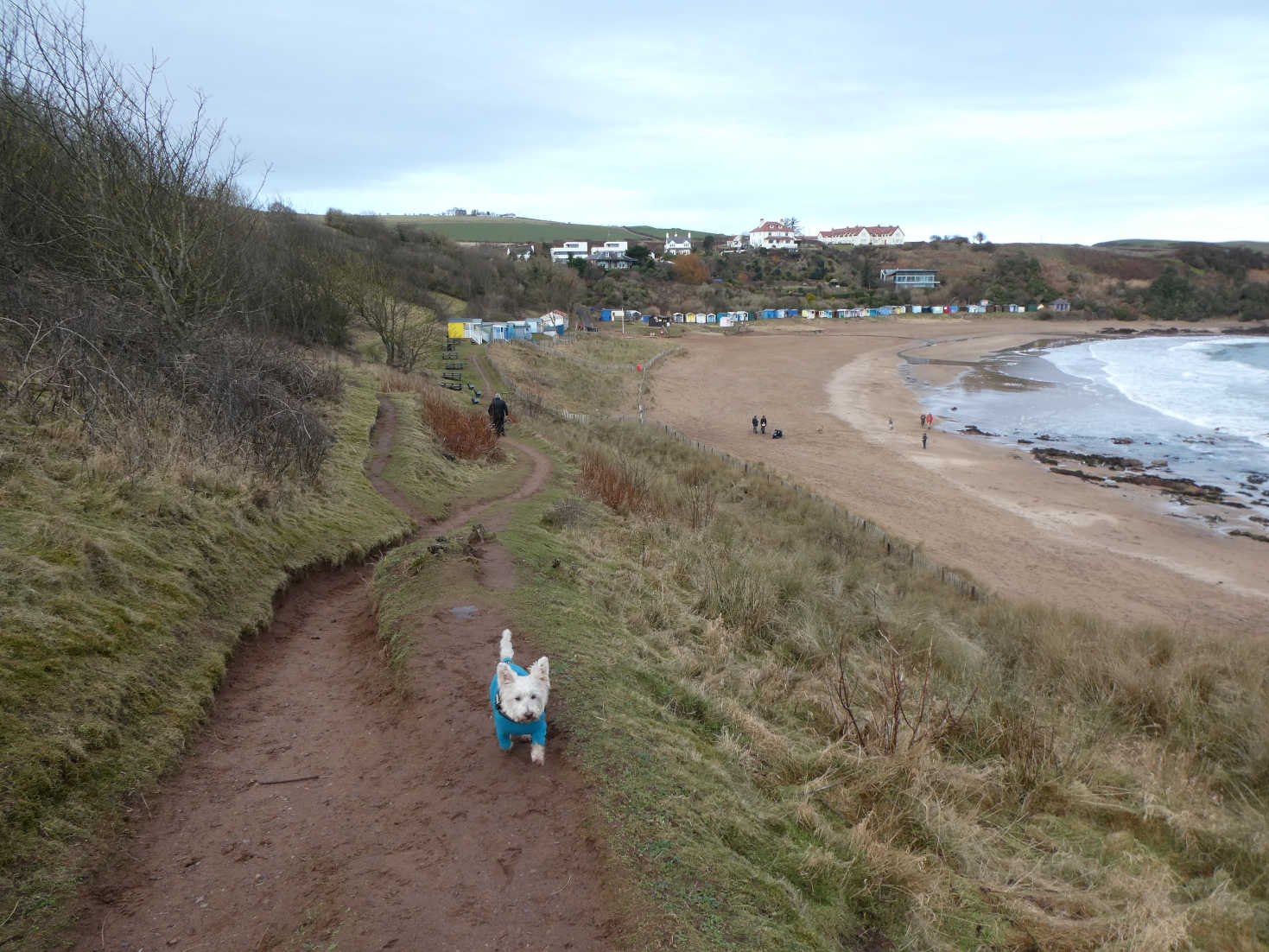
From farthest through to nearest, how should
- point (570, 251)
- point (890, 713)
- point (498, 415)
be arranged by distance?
point (570, 251) → point (498, 415) → point (890, 713)

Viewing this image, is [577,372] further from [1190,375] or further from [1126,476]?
[1190,375]

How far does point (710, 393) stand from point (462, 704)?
41.5 metres

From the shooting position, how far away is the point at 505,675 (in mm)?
5121

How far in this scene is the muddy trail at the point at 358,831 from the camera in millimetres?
3875

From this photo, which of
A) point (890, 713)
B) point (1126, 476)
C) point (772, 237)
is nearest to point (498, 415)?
point (890, 713)

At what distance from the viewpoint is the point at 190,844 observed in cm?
447

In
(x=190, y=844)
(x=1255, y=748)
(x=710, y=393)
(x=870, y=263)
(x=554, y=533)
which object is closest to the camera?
(x=190, y=844)

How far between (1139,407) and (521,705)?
47338 millimetres

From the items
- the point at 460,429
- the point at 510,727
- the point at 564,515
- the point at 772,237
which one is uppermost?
the point at 772,237

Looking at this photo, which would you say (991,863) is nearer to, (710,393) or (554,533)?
(554,533)

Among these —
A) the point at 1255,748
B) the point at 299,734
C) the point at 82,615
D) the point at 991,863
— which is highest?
the point at 82,615

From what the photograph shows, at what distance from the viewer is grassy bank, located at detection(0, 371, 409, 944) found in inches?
163

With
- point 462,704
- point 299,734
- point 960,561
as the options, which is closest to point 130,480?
point 299,734

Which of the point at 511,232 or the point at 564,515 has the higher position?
the point at 511,232
